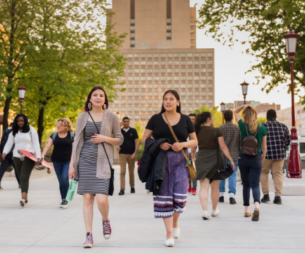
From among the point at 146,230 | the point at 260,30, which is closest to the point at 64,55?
the point at 260,30

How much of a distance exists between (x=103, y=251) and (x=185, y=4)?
149078 millimetres

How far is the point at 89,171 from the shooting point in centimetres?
471

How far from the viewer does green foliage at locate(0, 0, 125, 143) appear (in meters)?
19.9

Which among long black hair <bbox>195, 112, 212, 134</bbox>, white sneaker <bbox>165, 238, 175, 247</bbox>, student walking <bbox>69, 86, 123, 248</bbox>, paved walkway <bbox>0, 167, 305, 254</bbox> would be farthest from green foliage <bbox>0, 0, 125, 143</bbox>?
white sneaker <bbox>165, 238, 175, 247</bbox>

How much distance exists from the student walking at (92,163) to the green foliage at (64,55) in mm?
14896

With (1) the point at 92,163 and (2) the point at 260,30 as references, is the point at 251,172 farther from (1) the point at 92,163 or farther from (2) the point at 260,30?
(2) the point at 260,30

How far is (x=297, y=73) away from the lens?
67.7 feet

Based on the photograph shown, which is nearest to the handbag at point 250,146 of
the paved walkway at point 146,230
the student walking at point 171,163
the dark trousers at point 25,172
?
the paved walkway at point 146,230

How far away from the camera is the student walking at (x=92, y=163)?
4.71m

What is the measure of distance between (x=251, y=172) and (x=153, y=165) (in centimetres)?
254

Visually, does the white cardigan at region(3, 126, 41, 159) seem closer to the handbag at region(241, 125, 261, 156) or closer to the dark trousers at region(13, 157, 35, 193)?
the dark trousers at region(13, 157, 35, 193)

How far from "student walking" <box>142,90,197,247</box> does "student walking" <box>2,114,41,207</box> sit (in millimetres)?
3947

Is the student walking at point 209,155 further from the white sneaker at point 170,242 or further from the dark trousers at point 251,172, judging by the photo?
the white sneaker at point 170,242

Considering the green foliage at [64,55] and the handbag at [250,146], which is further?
the green foliage at [64,55]
